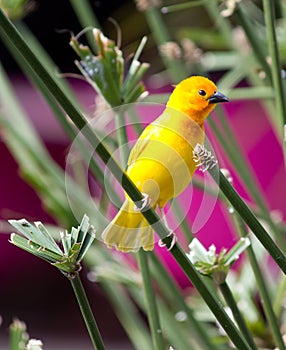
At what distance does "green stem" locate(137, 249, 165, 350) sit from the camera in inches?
17.9

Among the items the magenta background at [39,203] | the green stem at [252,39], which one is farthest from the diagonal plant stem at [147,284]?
the magenta background at [39,203]


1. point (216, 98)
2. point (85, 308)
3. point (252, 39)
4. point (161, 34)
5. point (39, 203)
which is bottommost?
point (85, 308)

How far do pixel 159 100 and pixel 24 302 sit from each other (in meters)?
1.63

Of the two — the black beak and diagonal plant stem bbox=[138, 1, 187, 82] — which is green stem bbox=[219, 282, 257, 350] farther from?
diagonal plant stem bbox=[138, 1, 187, 82]

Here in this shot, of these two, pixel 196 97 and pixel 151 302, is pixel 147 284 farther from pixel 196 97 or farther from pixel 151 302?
pixel 196 97

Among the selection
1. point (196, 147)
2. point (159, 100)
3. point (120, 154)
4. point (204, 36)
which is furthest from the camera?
point (204, 36)

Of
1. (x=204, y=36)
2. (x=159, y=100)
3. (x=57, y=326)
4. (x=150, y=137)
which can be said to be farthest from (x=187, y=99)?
(x=57, y=326)

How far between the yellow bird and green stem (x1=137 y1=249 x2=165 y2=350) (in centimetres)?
6

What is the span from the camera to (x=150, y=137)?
0.39 m

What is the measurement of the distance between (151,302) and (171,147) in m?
0.12

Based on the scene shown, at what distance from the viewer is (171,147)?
1.25ft

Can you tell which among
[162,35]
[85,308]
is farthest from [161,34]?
[85,308]

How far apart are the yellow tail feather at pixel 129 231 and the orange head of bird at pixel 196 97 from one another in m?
0.06

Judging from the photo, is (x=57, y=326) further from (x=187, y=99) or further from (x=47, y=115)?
(x=187, y=99)
